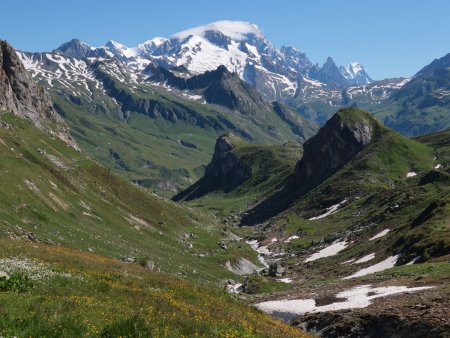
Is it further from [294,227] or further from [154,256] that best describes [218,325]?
[294,227]

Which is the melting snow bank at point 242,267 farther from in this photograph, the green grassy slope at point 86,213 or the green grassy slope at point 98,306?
the green grassy slope at point 98,306

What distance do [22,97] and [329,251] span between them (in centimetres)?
10929

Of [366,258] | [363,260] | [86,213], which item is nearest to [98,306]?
[86,213]

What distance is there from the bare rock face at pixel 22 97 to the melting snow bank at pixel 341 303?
11630cm

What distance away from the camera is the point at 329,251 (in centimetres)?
11406

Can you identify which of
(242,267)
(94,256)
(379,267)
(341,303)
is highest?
(94,256)

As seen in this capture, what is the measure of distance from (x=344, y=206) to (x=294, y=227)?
93.1 ft

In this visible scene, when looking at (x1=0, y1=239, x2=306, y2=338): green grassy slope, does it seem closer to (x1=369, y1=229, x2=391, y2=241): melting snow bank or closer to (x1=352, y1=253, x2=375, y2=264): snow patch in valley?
(x1=352, y1=253, x2=375, y2=264): snow patch in valley

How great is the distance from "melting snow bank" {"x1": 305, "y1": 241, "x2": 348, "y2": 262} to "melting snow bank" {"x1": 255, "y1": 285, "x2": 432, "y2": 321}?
203ft

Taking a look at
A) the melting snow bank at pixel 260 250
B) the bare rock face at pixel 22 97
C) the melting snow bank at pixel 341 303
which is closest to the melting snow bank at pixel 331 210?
the melting snow bank at pixel 260 250

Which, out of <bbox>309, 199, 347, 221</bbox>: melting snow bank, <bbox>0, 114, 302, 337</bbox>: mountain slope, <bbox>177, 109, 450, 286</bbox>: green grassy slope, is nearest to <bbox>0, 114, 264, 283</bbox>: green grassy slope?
<bbox>0, 114, 302, 337</bbox>: mountain slope

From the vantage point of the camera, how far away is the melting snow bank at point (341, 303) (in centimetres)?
4231

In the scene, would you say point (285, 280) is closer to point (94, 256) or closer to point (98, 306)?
point (94, 256)

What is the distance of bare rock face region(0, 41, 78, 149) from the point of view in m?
150
